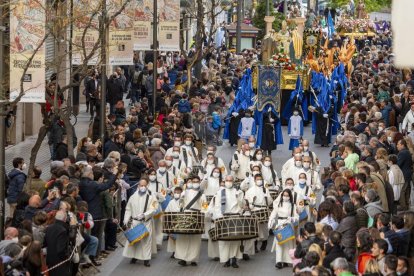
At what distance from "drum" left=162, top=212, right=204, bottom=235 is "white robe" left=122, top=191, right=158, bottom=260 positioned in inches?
12.6

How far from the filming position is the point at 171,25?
37125mm

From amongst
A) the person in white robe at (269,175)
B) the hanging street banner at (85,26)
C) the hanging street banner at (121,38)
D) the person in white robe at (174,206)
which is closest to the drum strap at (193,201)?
the person in white robe at (174,206)

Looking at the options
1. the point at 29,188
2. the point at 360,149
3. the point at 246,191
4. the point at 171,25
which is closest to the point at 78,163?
the point at 29,188

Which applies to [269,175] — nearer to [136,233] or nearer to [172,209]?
[172,209]

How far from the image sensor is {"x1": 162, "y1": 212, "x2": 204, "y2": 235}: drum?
21.9 metres

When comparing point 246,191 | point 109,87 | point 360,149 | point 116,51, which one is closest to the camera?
point 246,191

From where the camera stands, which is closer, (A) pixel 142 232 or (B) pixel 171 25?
(A) pixel 142 232

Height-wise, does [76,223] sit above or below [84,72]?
below

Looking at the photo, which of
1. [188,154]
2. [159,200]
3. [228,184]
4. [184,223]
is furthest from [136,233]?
[188,154]

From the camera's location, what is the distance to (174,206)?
22500 millimetres

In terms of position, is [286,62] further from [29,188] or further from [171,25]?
[29,188]

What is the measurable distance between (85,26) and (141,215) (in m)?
5.19

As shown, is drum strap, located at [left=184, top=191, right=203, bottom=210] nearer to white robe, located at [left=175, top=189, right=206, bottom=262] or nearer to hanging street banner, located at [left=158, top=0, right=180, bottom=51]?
white robe, located at [left=175, top=189, right=206, bottom=262]

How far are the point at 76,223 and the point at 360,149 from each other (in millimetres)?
9646
